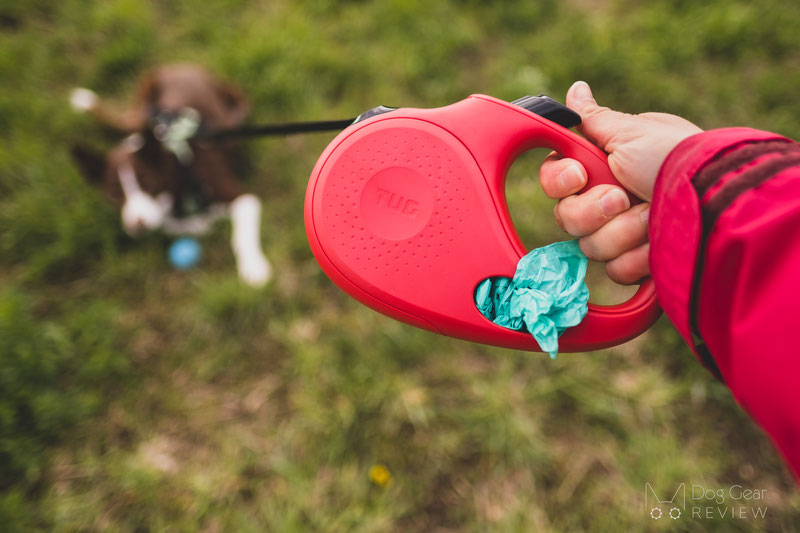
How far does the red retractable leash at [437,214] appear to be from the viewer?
1.09 meters

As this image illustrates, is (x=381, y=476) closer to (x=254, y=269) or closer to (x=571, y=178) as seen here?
(x=254, y=269)

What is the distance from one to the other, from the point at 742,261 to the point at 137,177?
2.35 meters

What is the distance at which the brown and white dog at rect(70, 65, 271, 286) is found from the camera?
2.30 m

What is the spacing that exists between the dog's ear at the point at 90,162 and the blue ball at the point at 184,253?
1.50 ft

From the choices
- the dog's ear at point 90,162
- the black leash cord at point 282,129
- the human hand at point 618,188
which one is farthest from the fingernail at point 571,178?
the dog's ear at point 90,162

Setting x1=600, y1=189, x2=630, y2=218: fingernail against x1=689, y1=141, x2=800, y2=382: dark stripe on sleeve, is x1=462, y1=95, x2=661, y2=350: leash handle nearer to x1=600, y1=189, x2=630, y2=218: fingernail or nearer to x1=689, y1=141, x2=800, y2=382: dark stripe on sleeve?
x1=600, y1=189, x2=630, y2=218: fingernail

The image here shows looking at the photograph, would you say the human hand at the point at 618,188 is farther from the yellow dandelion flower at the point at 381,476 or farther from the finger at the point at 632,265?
the yellow dandelion flower at the point at 381,476

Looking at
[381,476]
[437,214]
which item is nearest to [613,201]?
[437,214]

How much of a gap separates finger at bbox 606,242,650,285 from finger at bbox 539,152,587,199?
18 centimetres

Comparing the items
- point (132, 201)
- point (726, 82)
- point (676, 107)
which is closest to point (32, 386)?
point (132, 201)

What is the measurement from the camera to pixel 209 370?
2.26 metres

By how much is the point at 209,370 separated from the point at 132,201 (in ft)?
2.81

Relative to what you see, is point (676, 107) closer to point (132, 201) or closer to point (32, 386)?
point (132, 201)

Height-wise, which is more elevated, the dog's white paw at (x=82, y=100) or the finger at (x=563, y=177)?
the dog's white paw at (x=82, y=100)
